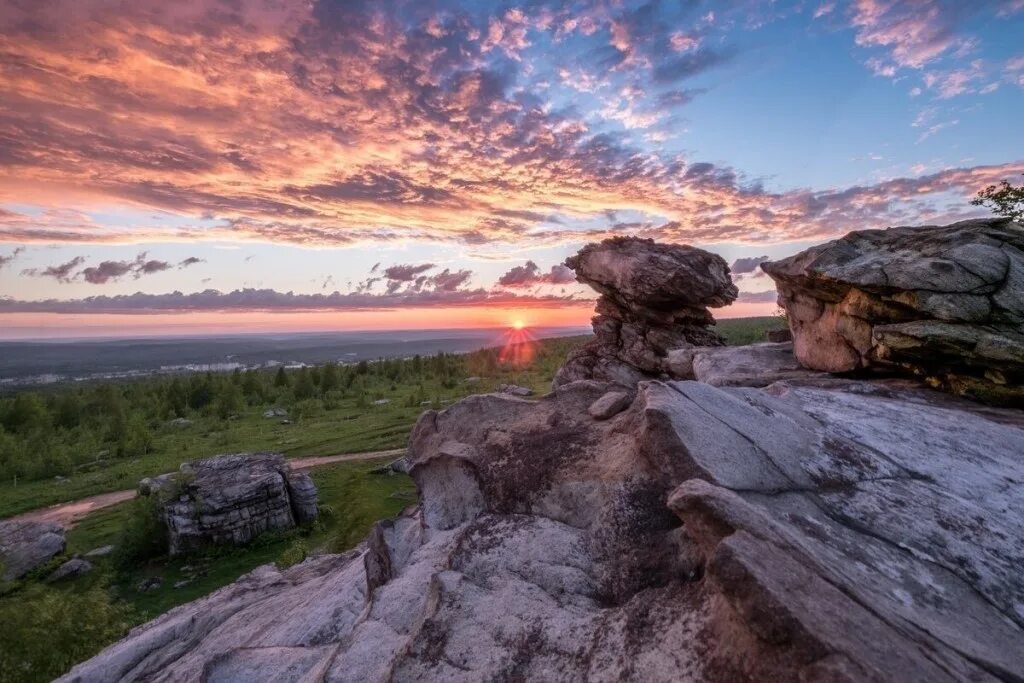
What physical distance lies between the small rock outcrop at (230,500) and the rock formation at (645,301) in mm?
22181

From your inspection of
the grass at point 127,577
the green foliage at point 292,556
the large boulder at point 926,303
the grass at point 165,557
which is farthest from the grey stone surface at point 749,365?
the green foliage at point 292,556

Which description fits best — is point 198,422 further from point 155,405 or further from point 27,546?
point 27,546

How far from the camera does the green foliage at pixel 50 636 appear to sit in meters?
17.2

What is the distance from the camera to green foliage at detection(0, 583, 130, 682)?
17156 mm

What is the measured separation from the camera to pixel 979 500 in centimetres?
1032

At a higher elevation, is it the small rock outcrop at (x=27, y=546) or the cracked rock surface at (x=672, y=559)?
the cracked rock surface at (x=672, y=559)

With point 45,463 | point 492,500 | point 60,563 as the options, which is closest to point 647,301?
point 492,500

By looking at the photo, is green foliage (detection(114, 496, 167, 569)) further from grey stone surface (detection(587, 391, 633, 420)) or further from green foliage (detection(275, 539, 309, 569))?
grey stone surface (detection(587, 391, 633, 420))

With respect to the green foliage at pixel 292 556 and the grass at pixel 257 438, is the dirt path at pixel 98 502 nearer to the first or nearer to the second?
the grass at pixel 257 438

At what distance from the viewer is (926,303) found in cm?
1745

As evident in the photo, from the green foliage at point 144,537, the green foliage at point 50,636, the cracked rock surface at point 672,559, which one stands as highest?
the cracked rock surface at point 672,559

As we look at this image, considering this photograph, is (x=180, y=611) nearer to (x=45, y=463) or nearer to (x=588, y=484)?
(x=588, y=484)

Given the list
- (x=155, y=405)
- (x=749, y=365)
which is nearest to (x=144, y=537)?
(x=749, y=365)

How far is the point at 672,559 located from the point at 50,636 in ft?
71.6
